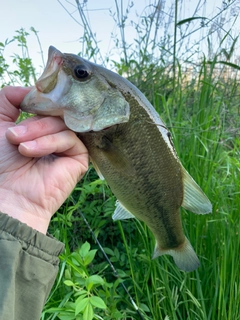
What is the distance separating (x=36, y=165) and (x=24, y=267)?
1.14ft

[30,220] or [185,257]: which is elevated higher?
[30,220]

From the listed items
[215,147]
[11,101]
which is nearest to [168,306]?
[215,147]

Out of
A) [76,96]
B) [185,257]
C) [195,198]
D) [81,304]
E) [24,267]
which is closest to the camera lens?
[24,267]

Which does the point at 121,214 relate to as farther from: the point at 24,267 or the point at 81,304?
the point at 24,267

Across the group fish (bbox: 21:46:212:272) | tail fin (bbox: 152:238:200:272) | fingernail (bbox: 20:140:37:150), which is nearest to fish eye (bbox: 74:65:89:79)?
fish (bbox: 21:46:212:272)

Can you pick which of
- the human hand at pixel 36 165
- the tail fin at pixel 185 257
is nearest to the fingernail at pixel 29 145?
the human hand at pixel 36 165

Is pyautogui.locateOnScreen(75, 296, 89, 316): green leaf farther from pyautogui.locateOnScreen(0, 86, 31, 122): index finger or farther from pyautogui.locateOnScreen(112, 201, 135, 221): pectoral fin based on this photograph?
pyautogui.locateOnScreen(0, 86, 31, 122): index finger

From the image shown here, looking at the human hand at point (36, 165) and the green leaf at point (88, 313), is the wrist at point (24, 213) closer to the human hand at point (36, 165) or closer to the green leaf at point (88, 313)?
the human hand at point (36, 165)

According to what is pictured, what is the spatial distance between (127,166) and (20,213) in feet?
1.28

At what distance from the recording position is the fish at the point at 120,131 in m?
0.93

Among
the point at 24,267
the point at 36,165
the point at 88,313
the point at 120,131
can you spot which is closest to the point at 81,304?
the point at 88,313

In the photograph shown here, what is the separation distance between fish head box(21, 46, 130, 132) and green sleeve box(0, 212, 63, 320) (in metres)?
0.34

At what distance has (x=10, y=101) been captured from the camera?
111cm

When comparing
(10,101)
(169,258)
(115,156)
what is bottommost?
(169,258)
